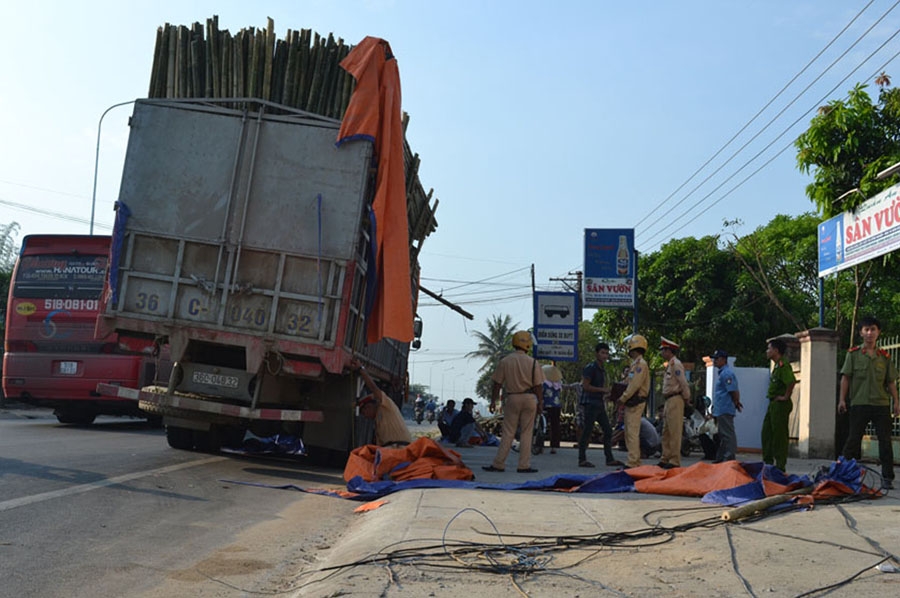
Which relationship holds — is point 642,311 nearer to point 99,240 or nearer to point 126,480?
point 99,240

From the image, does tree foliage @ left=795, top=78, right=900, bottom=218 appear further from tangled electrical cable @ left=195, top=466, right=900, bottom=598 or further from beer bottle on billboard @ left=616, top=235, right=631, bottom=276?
tangled electrical cable @ left=195, top=466, right=900, bottom=598

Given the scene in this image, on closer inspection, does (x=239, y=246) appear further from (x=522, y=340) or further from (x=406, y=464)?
(x=522, y=340)

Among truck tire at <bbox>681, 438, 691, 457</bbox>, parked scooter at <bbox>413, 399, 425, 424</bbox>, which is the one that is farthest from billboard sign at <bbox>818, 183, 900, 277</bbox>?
parked scooter at <bbox>413, 399, 425, 424</bbox>

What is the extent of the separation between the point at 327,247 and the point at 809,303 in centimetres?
2719

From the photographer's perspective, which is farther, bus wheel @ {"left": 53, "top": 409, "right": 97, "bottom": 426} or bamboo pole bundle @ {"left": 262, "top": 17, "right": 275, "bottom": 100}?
bus wheel @ {"left": 53, "top": 409, "right": 97, "bottom": 426}

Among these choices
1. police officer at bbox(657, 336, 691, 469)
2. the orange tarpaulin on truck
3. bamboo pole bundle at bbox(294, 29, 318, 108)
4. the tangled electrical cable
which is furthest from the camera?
police officer at bbox(657, 336, 691, 469)

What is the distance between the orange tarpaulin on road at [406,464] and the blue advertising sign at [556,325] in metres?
12.8

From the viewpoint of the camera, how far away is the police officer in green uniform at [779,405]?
35.0 ft

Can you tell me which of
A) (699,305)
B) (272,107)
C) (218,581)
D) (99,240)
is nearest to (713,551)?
(218,581)

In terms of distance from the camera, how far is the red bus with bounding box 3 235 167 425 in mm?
15820

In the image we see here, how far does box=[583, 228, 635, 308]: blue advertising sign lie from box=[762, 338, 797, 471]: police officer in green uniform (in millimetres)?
14246

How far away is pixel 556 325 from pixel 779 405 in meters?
12.1

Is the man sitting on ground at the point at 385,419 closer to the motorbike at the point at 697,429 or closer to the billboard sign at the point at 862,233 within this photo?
the motorbike at the point at 697,429

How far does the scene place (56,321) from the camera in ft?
52.2
